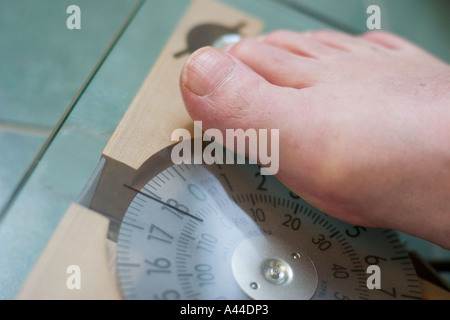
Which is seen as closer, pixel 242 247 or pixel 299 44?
pixel 242 247

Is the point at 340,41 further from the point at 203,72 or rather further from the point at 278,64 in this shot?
the point at 203,72

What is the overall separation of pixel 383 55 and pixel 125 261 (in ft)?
1.54

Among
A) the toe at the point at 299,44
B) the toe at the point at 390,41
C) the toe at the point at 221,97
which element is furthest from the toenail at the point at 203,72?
the toe at the point at 390,41

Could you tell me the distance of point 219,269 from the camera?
480 millimetres

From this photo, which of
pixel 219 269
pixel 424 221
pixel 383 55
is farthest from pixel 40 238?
pixel 383 55

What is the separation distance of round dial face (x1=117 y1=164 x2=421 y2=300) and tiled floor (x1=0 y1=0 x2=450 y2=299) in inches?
3.9

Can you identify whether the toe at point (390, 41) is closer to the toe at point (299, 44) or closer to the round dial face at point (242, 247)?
the toe at point (299, 44)

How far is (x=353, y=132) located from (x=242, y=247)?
0.17 metres

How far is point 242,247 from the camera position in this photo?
497 millimetres

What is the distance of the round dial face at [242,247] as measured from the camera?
47cm

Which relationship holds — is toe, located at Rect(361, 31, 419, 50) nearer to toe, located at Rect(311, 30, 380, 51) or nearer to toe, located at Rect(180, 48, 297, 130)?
toe, located at Rect(311, 30, 380, 51)

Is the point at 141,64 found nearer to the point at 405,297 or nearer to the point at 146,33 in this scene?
the point at 146,33

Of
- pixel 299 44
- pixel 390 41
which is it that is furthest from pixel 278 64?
pixel 390 41
